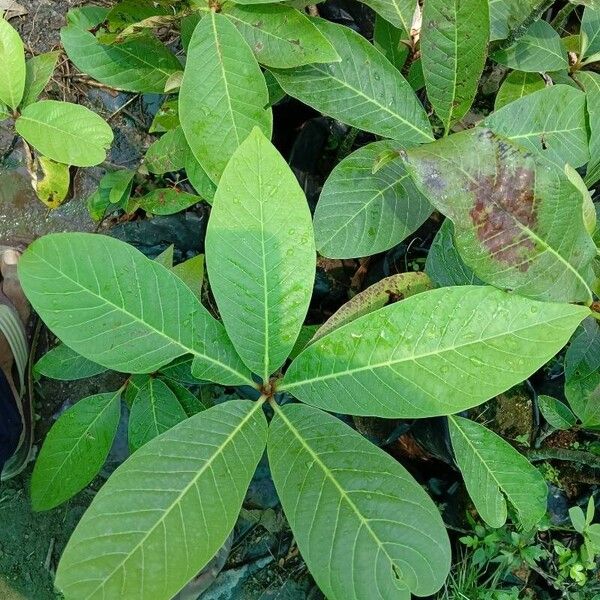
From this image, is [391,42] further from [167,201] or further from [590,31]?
[167,201]

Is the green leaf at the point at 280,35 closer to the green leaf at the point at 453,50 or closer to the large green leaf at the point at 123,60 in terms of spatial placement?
the green leaf at the point at 453,50

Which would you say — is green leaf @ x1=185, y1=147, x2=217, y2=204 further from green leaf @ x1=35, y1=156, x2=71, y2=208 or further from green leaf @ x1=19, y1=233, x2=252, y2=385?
green leaf @ x1=35, y1=156, x2=71, y2=208

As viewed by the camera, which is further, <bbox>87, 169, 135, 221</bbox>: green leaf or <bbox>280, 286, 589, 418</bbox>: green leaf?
<bbox>87, 169, 135, 221</bbox>: green leaf

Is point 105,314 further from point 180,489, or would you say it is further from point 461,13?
point 461,13

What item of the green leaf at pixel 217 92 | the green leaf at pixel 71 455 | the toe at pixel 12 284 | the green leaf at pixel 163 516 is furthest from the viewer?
the toe at pixel 12 284

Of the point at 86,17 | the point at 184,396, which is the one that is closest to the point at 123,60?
the point at 86,17

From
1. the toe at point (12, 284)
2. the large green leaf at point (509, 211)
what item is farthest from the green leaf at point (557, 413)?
the toe at point (12, 284)

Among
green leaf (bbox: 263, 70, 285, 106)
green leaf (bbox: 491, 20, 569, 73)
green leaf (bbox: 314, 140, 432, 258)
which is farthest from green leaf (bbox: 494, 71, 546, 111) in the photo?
green leaf (bbox: 263, 70, 285, 106)
